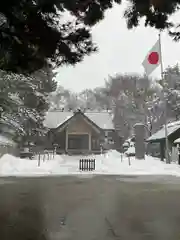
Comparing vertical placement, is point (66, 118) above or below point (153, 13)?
above

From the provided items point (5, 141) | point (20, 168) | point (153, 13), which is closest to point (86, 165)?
point (20, 168)

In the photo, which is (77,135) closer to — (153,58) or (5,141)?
(5,141)

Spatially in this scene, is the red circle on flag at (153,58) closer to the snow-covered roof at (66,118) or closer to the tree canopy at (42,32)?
the tree canopy at (42,32)

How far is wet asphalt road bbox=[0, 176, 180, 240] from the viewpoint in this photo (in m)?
7.54

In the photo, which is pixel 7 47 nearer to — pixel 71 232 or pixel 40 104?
pixel 71 232

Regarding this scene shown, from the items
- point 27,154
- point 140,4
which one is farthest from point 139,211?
point 27,154

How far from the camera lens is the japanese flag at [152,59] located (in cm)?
3381

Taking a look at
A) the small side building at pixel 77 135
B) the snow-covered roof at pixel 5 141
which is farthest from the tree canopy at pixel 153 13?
the small side building at pixel 77 135

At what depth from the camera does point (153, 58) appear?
3431cm

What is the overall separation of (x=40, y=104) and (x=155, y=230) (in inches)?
1427

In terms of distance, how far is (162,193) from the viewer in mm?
14617

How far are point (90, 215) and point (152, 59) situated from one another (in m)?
A: 26.2

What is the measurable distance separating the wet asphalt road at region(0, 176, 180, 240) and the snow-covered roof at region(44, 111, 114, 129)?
160 ft

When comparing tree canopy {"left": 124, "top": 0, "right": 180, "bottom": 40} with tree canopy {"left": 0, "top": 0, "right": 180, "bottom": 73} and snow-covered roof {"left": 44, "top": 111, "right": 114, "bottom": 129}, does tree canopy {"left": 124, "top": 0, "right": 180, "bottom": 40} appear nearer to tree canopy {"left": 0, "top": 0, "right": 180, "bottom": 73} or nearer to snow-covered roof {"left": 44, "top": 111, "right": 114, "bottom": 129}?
tree canopy {"left": 0, "top": 0, "right": 180, "bottom": 73}
